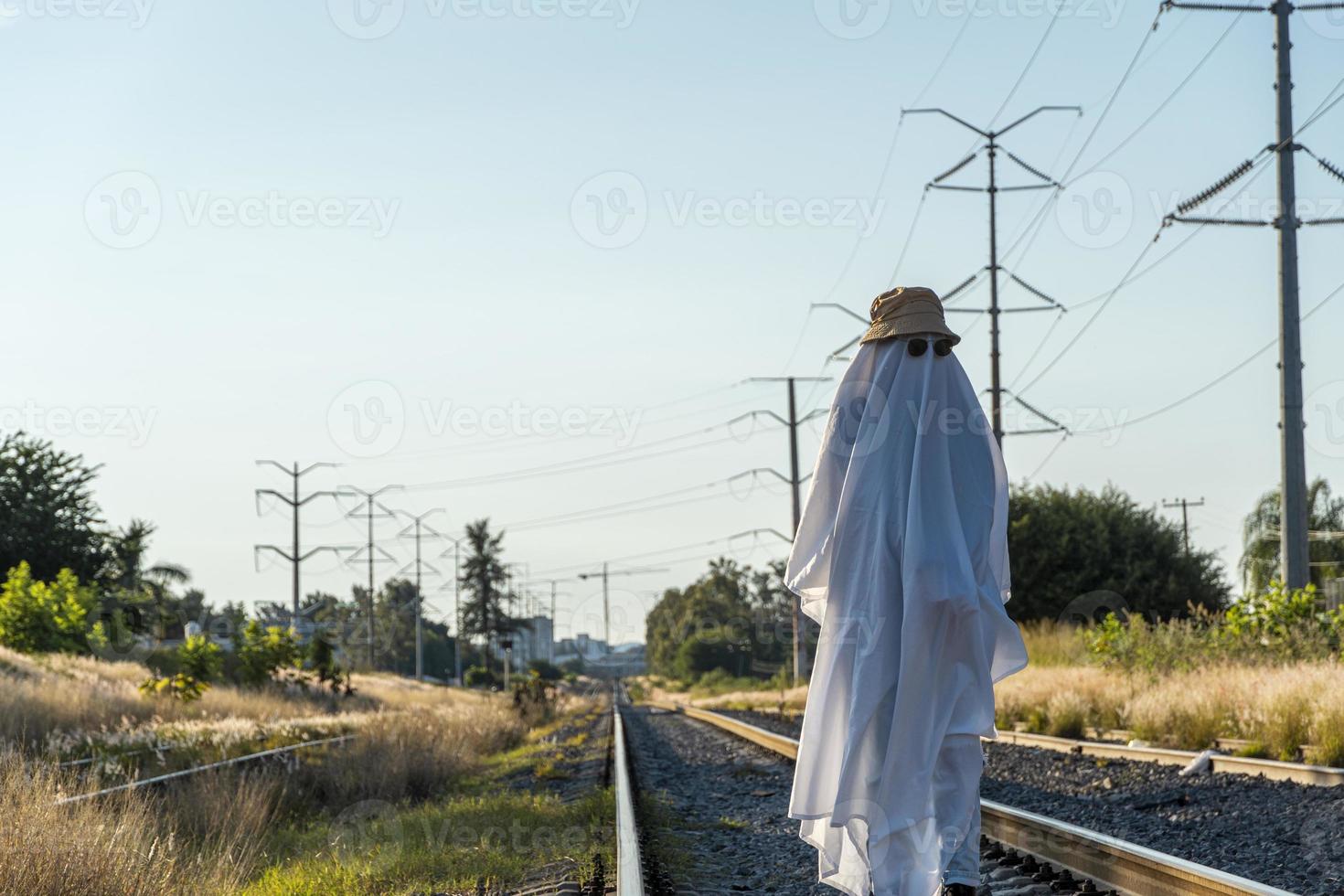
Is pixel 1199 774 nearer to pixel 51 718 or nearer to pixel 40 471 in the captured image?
pixel 51 718

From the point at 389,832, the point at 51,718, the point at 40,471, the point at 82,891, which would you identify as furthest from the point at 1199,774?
the point at 40,471

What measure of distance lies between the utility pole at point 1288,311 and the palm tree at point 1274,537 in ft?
140

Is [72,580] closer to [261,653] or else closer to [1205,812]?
[261,653]

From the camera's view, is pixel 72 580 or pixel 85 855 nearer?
pixel 85 855

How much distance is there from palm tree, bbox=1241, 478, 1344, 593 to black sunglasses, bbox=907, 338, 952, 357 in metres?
56.5

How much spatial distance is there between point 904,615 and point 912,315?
1.15 meters

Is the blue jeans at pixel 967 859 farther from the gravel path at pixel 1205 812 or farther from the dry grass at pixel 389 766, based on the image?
the dry grass at pixel 389 766

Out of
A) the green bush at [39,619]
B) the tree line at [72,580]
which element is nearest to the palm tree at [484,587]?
the tree line at [72,580]

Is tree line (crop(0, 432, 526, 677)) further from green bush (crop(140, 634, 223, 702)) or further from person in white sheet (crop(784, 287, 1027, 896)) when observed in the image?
person in white sheet (crop(784, 287, 1027, 896))

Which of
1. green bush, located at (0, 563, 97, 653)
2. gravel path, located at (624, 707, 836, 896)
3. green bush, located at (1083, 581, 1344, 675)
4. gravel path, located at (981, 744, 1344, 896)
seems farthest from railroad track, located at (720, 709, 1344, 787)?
green bush, located at (0, 563, 97, 653)

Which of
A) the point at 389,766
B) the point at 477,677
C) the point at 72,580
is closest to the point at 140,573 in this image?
the point at 477,677

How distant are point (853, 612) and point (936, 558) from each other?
401mm

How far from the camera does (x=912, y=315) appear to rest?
538 cm

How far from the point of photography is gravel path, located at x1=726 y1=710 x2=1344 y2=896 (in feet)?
23.1
